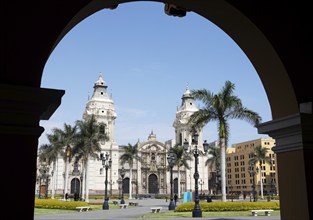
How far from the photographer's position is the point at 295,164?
536cm

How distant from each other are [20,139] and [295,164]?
3744mm

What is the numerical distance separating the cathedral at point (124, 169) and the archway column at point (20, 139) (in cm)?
7195

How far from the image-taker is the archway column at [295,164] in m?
5.11

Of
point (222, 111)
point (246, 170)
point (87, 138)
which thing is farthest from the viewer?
point (246, 170)

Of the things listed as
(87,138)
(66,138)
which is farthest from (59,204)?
(66,138)

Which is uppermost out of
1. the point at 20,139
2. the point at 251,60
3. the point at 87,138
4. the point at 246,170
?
the point at 87,138

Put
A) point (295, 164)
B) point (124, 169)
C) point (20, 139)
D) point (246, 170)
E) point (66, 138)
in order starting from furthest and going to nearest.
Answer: point (246, 170) < point (124, 169) < point (66, 138) < point (295, 164) < point (20, 139)

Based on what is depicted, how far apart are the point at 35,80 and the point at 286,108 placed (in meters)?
3.64

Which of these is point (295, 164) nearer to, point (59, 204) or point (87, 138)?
point (59, 204)

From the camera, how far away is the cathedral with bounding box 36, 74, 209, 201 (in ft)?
255

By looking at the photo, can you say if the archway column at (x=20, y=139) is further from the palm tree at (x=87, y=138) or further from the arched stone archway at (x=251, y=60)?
the palm tree at (x=87, y=138)

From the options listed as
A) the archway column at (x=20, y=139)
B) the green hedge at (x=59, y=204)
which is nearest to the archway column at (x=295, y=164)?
the archway column at (x=20, y=139)

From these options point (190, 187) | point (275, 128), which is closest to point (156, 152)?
point (190, 187)

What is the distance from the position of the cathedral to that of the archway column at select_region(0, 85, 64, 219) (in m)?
71.9
